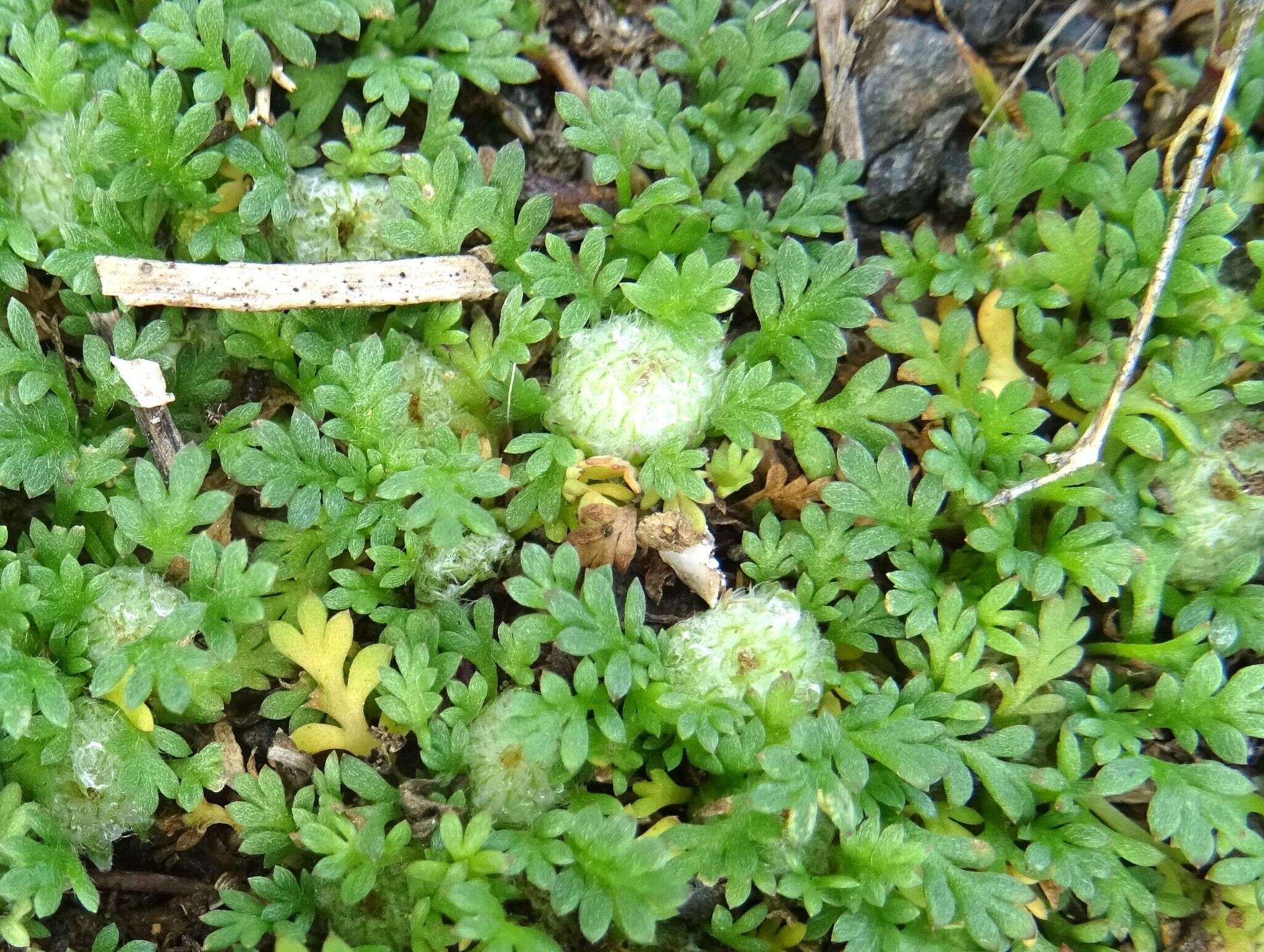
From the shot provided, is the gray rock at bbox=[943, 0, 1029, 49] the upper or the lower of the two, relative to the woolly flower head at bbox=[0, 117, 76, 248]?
upper

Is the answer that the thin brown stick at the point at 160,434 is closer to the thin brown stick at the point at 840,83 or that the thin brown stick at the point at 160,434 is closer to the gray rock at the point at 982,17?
the thin brown stick at the point at 840,83

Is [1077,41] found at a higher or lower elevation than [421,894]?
higher

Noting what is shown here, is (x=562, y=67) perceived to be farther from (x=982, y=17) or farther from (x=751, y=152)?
(x=982, y=17)

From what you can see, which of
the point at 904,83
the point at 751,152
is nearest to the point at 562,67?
the point at 751,152

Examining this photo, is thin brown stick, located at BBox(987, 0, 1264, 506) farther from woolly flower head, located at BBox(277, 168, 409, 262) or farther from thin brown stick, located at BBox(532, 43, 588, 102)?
woolly flower head, located at BBox(277, 168, 409, 262)

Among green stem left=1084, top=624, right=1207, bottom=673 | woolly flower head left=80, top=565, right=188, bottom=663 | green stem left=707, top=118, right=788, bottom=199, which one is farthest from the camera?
green stem left=707, top=118, right=788, bottom=199

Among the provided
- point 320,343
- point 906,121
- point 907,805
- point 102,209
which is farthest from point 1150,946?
point 102,209

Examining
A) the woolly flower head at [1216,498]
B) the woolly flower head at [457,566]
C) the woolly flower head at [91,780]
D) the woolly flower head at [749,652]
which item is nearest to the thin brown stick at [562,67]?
the woolly flower head at [457,566]

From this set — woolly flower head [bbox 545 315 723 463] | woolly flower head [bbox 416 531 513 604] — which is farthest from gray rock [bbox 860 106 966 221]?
woolly flower head [bbox 416 531 513 604]

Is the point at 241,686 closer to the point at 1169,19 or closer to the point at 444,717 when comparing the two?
the point at 444,717
